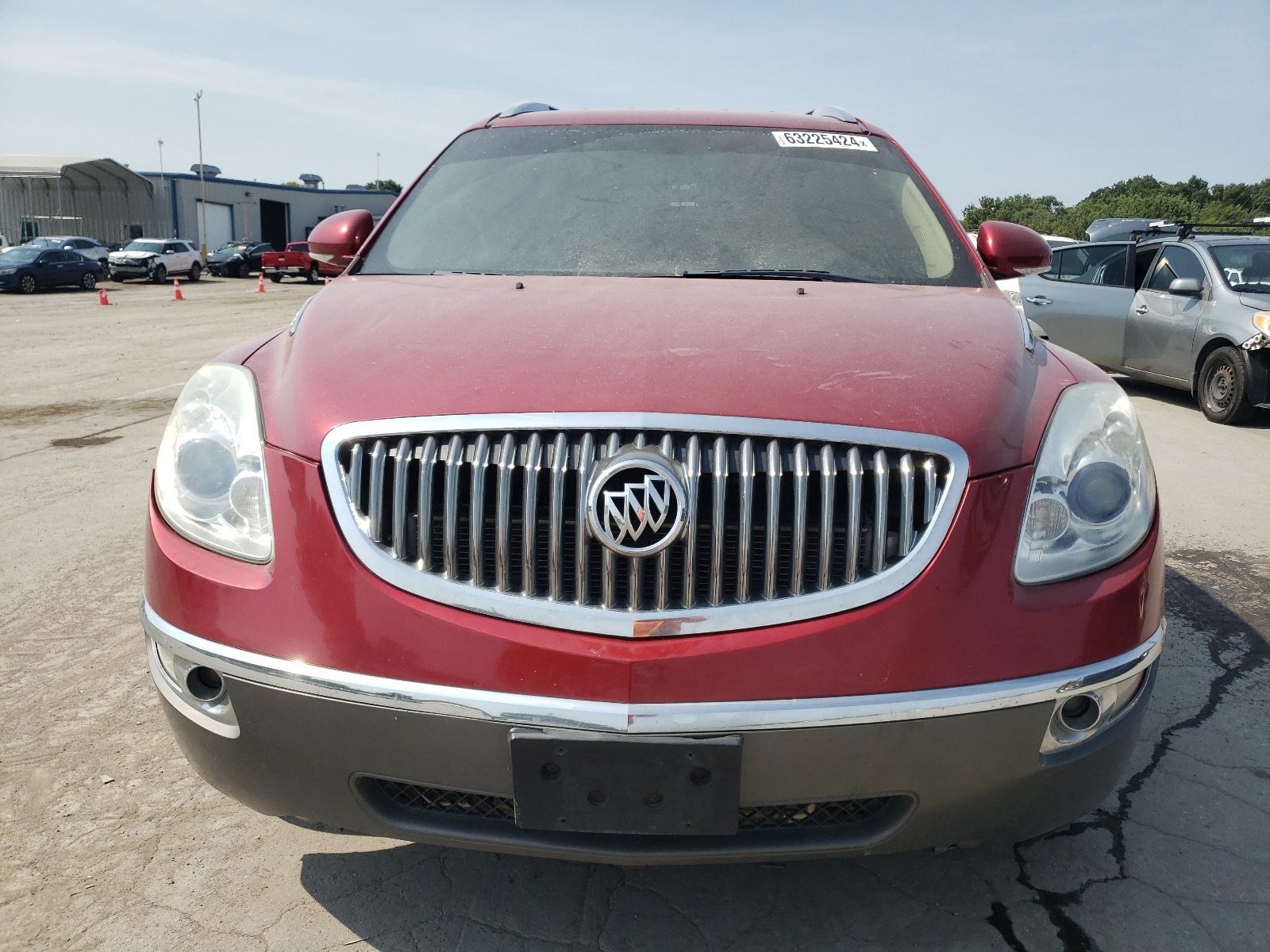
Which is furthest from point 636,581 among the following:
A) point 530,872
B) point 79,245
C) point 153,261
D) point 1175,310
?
point 153,261

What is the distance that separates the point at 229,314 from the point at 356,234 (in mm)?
18642

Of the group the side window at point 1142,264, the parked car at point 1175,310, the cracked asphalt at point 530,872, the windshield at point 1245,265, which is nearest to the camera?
the cracked asphalt at point 530,872

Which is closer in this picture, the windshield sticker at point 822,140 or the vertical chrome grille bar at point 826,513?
the vertical chrome grille bar at point 826,513

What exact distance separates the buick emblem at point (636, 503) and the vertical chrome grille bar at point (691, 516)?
0.01 metres

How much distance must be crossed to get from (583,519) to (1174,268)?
9.44m

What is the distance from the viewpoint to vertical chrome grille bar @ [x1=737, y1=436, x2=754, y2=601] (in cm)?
167

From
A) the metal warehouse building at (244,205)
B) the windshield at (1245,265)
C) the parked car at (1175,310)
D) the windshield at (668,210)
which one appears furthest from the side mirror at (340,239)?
the metal warehouse building at (244,205)

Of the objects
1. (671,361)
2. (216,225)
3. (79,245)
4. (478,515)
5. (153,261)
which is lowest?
(153,261)

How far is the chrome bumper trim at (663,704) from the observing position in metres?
1.61

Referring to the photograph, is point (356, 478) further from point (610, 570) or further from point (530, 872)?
point (530, 872)

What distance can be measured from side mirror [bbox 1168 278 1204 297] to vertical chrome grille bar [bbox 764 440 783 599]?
8.63m

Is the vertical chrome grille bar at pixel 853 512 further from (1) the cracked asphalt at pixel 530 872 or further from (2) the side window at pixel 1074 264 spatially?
(2) the side window at pixel 1074 264

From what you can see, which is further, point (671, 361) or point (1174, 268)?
point (1174, 268)

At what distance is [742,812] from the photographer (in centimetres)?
171
